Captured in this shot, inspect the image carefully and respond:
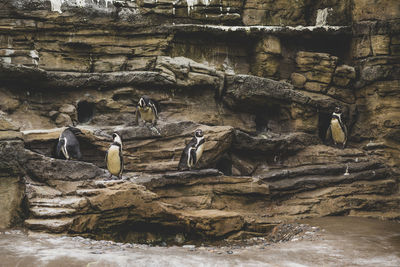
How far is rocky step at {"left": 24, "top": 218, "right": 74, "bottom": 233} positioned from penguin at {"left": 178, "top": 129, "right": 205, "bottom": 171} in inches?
144

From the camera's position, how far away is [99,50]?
45.2ft

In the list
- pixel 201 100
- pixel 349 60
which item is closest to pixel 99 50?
pixel 201 100

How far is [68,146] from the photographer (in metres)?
10.5

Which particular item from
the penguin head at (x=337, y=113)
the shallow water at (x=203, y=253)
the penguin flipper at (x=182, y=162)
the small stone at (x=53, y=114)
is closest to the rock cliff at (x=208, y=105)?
the small stone at (x=53, y=114)

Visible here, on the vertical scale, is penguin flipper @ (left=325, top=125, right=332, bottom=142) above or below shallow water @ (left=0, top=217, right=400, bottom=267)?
above

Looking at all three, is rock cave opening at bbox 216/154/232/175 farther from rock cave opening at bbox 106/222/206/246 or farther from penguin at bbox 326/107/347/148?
penguin at bbox 326/107/347/148

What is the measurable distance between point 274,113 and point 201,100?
98.4 inches

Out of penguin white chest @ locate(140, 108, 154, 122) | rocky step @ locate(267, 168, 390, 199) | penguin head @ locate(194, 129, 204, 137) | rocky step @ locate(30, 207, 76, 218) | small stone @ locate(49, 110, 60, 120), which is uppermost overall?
penguin white chest @ locate(140, 108, 154, 122)

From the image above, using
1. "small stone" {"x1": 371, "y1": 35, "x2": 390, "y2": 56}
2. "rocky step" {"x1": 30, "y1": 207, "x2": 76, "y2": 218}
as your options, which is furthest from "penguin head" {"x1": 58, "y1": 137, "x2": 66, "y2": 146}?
"small stone" {"x1": 371, "y1": 35, "x2": 390, "y2": 56}

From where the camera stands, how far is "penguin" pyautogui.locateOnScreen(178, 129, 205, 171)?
36.5 ft

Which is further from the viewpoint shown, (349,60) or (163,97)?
(349,60)

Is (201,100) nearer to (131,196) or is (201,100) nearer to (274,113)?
(274,113)

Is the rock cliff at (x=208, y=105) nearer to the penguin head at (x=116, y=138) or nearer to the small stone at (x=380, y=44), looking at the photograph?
the small stone at (x=380, y=44)

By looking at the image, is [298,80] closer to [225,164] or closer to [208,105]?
[208,105]
